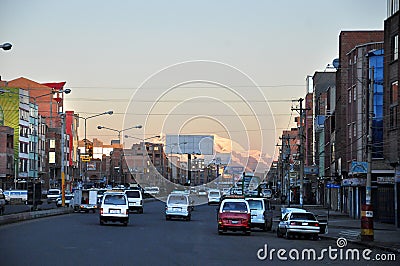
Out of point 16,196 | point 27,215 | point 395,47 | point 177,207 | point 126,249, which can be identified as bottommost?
point 16,196

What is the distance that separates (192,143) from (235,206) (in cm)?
5699

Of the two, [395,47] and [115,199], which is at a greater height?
[395,47]

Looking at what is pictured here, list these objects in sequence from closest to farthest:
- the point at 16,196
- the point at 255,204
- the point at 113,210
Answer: the point at 113,210 → the point at 255,204 → the point at 16,196

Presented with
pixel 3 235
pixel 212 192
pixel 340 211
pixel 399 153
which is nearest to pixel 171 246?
pixel 3 235

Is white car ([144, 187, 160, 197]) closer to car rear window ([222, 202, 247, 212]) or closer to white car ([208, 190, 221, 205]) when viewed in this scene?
white car ([208, 190, 221, 205])

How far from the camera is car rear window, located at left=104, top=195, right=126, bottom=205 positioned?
140ft

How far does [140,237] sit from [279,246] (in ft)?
20.6

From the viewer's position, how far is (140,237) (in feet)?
105

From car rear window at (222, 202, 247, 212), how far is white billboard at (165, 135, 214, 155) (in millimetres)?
55134

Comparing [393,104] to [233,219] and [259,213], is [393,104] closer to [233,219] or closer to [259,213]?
[259,213]

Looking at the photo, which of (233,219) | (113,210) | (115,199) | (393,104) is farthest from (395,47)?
(113,210)

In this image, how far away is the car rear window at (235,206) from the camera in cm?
3706

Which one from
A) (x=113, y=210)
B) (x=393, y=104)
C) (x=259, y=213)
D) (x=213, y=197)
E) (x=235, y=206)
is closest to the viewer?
(x=235, y=206)

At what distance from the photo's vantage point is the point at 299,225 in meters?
35.4
